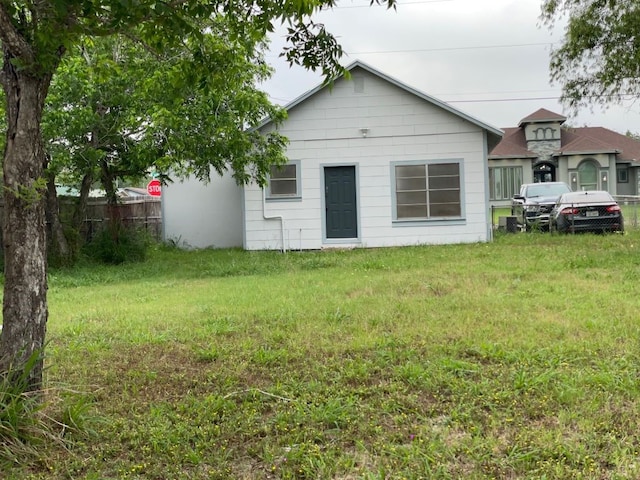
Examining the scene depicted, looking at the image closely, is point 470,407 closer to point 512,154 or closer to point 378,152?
point 378,152

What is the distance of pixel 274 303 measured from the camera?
723cm

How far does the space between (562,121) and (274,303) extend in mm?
31669

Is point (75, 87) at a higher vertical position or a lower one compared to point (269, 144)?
higher

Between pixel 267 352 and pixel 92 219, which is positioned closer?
pixel 267 352

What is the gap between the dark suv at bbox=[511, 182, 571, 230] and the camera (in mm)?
16547

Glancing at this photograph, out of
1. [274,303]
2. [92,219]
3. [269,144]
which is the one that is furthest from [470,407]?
[92,219]

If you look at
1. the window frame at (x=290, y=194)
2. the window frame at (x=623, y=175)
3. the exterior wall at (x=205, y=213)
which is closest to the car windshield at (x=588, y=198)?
the window frame at (x=290, y=194)

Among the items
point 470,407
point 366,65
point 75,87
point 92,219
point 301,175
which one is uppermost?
point 366,65

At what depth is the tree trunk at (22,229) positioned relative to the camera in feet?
11.4

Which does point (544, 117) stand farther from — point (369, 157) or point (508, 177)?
point (369, 157)

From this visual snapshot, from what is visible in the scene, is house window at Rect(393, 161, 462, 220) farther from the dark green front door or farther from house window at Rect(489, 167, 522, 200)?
house window at Rect(489, 167, 522, 200)

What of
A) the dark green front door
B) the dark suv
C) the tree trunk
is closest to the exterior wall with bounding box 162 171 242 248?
the dark green front door

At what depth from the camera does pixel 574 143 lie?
3425cm

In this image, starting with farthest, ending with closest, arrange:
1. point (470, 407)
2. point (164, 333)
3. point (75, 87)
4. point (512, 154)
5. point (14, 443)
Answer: point (512, 154)
point (75, 87)
point (164, 333)
point (470, 407)
point (14, 443)
